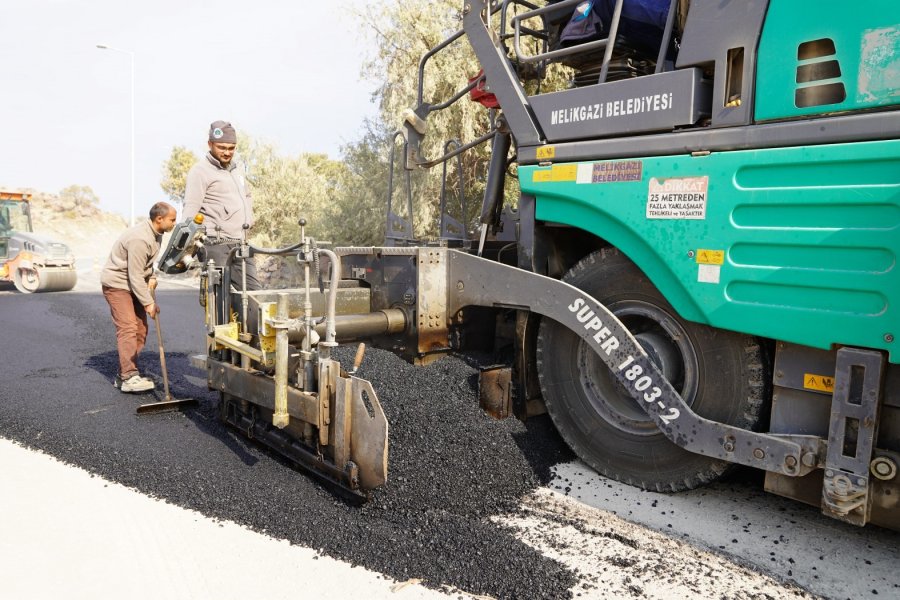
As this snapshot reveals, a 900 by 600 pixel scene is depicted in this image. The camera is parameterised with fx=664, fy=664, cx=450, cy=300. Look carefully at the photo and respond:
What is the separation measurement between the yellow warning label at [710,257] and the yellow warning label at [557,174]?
0.82 meters

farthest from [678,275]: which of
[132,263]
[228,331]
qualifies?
[132,263]

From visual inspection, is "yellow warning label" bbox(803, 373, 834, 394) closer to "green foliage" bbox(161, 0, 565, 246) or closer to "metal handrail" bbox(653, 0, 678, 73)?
"metal handrail" bbox(653, 0, 678, 73)

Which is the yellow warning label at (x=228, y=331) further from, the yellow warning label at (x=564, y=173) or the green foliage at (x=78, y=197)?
the green foliage at (x=78, y=197)

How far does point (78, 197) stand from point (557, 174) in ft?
143

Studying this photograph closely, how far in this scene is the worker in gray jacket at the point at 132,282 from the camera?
544 centimetres

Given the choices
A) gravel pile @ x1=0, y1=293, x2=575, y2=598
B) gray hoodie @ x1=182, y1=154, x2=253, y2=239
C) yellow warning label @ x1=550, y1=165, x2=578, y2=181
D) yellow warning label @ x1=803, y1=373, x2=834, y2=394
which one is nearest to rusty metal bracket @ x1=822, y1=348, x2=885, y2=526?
yellow warning label @ x1=803, y1=373, x2=834, y2=394

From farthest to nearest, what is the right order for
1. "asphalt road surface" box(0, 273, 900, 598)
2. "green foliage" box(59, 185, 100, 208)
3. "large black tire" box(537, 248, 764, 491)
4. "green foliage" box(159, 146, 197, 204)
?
"green foliage" box(59, 185, 100, 208) < "green foliage" box(159, 146, 197, 204) < "large black tire" box(537, 248, 764, 491) < "asphalt road surface" box(0, 273, 900, 598)

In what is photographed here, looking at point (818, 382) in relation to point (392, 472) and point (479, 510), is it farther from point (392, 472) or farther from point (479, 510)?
point (392, 472)

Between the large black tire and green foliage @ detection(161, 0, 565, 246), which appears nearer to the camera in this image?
the large black tire

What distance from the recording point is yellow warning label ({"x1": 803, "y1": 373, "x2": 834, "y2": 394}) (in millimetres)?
2765

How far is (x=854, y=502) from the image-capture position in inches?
104

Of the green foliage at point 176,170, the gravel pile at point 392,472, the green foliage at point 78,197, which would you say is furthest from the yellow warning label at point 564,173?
the green foliage at point 78,197

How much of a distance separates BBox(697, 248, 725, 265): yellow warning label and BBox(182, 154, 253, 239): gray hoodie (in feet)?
11.5

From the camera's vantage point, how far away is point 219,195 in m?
5.30
